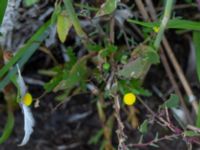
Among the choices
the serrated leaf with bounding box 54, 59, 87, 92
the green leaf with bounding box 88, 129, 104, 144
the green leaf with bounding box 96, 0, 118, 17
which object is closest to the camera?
the green leaf with bounding box 96, 0, 118, 17

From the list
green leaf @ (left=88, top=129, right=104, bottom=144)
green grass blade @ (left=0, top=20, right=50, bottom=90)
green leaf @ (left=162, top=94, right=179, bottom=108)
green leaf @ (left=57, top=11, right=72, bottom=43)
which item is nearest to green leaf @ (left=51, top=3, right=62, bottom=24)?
green leaf @ (left=57, top=11, right=72, bottom=43)

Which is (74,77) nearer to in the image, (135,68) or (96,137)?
(135,68)

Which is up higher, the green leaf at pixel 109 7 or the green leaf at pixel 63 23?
the green leaf at pixel 109 7

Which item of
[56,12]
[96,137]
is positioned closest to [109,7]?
[56,12]

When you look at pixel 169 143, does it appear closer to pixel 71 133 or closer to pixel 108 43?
pixel 71 133

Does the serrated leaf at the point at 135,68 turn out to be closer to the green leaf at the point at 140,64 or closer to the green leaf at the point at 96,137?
the green leaf at the point at 140,64

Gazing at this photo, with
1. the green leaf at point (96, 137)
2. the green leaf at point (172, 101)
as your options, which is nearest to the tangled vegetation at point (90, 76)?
the green leaf at point (96, 137)

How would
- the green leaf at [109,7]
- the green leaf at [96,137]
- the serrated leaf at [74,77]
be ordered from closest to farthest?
1. the green leaf at [109,7]
2. the serrated leaf at [74,77]
3. the green leaf at [96,137]

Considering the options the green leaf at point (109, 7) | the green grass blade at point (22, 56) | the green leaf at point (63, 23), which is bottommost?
the green grass blade at point (22, 56)

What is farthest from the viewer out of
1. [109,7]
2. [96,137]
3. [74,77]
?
[96,137]

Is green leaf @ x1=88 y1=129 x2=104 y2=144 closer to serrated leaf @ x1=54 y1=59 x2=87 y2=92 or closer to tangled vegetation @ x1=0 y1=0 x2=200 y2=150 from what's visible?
tangled vegetation @ x1=0 y1=0 x2=200 y2=150

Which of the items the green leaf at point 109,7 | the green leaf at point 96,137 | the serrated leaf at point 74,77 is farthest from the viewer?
the green leaf at point 96,137
